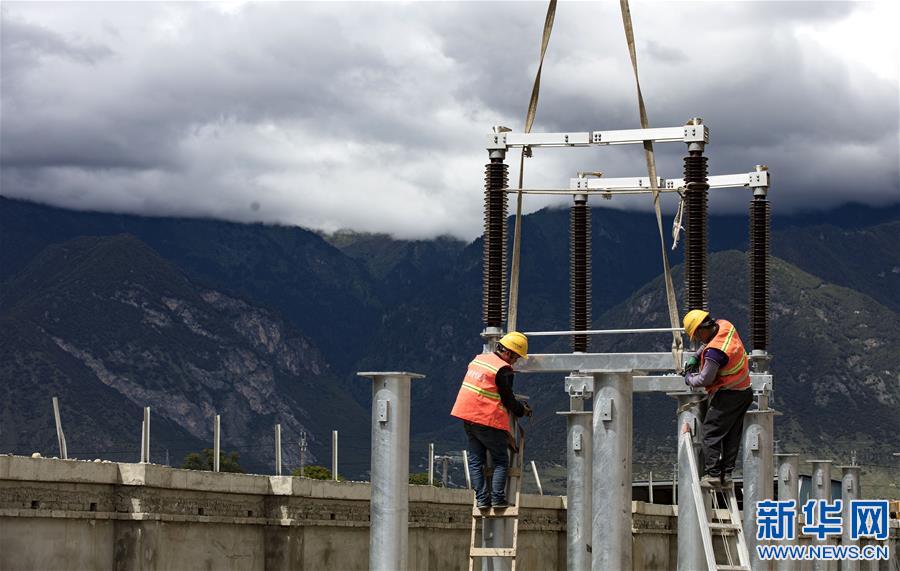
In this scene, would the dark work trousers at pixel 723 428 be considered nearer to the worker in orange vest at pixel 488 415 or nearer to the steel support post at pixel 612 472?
the steel support post at pixel 612 472

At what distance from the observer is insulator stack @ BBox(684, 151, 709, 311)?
88.0 feet

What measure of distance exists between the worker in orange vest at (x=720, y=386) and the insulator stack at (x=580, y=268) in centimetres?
1010

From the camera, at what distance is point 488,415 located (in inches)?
826

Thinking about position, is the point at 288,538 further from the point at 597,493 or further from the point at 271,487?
the point at 597,493

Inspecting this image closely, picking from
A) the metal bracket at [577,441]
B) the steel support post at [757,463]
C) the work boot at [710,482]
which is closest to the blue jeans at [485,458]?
the work boot at [710,482]

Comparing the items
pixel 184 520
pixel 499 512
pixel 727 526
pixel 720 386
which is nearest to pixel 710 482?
pixel 727 526

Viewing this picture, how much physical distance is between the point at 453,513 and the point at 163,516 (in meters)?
9.37

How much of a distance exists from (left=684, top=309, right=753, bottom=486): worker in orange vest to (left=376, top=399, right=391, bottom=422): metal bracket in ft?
11.9

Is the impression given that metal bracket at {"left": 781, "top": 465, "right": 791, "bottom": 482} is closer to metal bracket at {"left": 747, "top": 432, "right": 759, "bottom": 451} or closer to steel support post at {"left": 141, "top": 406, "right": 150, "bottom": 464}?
metal bracket at {"left": 747, "top": 432, "right": 759, "bottom": 451}

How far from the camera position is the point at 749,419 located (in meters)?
32.5

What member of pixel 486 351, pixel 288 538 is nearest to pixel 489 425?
pixel 486 351

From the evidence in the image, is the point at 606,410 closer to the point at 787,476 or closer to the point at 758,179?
the point at 758,179

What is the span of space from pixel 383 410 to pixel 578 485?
806 cm

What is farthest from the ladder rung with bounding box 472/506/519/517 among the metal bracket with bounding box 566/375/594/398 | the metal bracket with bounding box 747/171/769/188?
the metal bracket with bounding box 747/171/769/188
